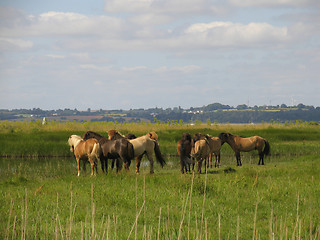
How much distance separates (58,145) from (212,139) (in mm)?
12872

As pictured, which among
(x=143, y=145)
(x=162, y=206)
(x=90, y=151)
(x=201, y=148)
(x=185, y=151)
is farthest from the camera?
(x=185, y=151)

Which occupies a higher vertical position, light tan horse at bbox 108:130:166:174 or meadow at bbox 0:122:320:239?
light tan horse at bbox 108:130:166:174

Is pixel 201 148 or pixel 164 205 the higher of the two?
pixel 201 148

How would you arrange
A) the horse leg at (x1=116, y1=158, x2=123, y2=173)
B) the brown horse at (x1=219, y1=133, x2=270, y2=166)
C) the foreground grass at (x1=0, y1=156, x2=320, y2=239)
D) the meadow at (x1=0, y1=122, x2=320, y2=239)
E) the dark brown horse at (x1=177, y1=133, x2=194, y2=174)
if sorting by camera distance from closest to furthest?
1. the meadow at (x1=0, y1=122, x2=320, y2=239)
2. the foreground grass at (x1=0, y1=156, x2=320, y2=239)
3. the horse leg at (x1=116, y1=158, x2=123, y2=173)
4. the dark brown horse at (x1=177, y1=133, x2=194, y2=174)
5. the brown horse at (x1=219, y1=133, x2=270, y2=166)

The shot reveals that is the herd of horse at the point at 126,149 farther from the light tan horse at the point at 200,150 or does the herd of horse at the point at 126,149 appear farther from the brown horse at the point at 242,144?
the brown horse at the point at 242,144

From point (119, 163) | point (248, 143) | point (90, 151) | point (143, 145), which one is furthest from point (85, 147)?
point (248, 143)

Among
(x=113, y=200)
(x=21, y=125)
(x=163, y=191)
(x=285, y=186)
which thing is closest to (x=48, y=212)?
(x=113, y=200)

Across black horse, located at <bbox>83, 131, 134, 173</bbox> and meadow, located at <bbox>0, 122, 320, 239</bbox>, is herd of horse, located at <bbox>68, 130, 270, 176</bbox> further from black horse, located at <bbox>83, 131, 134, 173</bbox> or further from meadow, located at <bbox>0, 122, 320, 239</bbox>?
meadow, located at <bbox>0, 122, 320, 239</bbox>

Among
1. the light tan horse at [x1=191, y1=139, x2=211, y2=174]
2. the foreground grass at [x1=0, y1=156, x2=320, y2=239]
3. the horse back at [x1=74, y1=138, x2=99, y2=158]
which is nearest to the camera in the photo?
the foreground grass at [x1=0, y1=156, x2=320, y2=239]

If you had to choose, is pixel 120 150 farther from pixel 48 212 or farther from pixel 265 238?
pixel 265 238

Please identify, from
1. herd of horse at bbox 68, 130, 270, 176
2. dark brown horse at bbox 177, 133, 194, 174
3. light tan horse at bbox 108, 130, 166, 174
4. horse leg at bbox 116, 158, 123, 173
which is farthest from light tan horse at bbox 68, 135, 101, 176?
dark brown horse at bbox 177, 133, 194, 174

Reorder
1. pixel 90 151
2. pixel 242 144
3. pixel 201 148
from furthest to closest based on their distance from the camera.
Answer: pixel 242 144
pixel 201 148
pixel 90 151

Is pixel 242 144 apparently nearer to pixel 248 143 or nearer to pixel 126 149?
pixel 248 143

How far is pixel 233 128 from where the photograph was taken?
134ft
